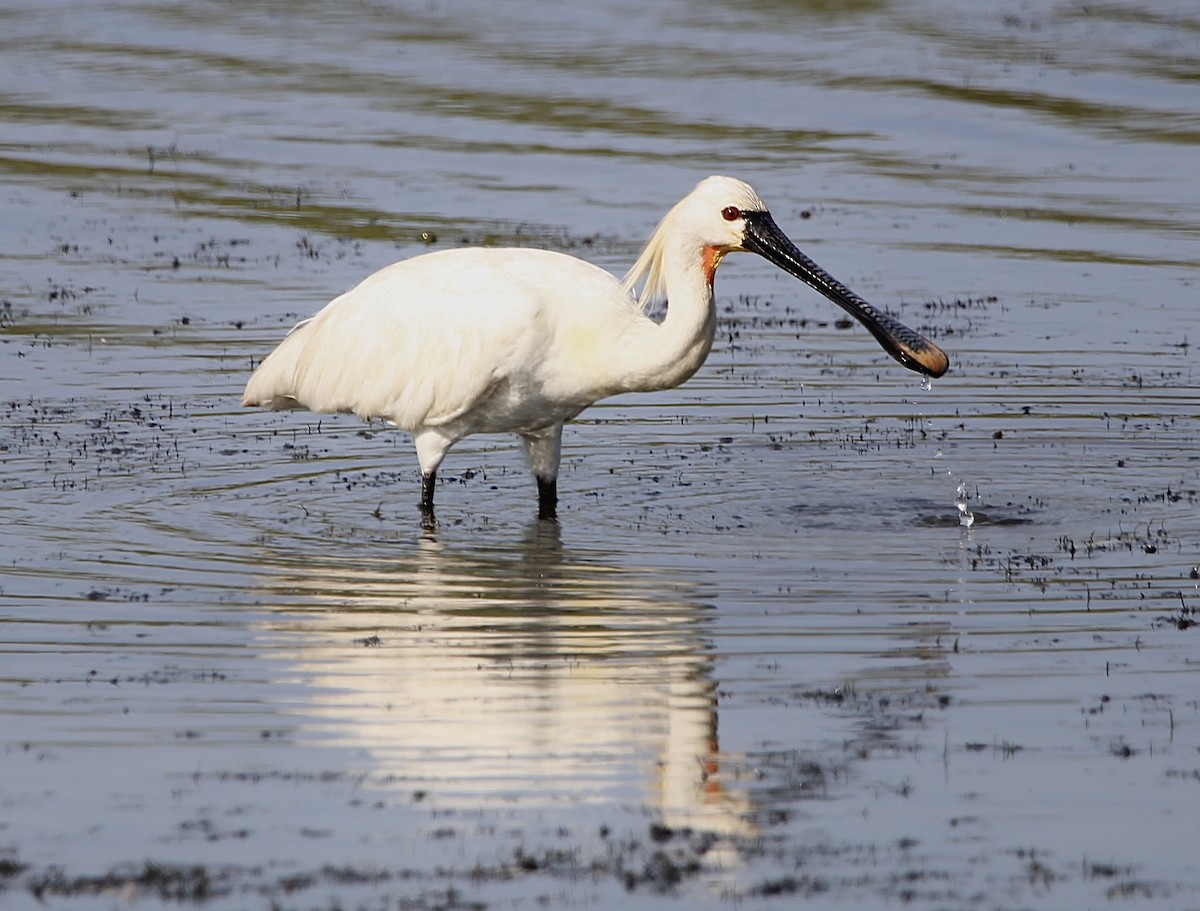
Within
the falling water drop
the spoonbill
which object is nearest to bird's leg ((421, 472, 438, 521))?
the spoonbill

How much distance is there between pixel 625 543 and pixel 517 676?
237cm

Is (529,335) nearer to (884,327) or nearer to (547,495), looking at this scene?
(547,495)

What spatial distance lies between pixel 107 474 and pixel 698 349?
11.2 feet

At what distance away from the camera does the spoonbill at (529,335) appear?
9.88 meters

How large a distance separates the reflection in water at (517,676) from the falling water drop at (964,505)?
191 centimetres

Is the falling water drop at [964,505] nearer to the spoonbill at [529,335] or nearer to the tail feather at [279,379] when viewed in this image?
the spoonbill at [529,335]

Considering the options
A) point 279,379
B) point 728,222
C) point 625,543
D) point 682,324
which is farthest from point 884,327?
point 279,379

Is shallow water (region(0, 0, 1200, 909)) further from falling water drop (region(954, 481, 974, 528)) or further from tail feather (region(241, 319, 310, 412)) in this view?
tail feather (region(241, 319, 310, 412))

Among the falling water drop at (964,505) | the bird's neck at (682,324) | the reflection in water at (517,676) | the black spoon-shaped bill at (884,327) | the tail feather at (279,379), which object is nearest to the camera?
the reflection in water at (517,676)

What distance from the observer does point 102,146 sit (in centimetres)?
2169

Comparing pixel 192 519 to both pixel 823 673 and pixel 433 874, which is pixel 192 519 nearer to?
pixel 823 673

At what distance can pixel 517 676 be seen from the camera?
7.87 metres

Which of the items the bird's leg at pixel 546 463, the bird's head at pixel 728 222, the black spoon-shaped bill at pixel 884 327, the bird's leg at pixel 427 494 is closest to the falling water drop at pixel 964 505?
the black spoon-shaped bill at pixel 884 327

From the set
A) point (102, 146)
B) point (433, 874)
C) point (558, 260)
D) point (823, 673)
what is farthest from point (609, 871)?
point (102, 146)
